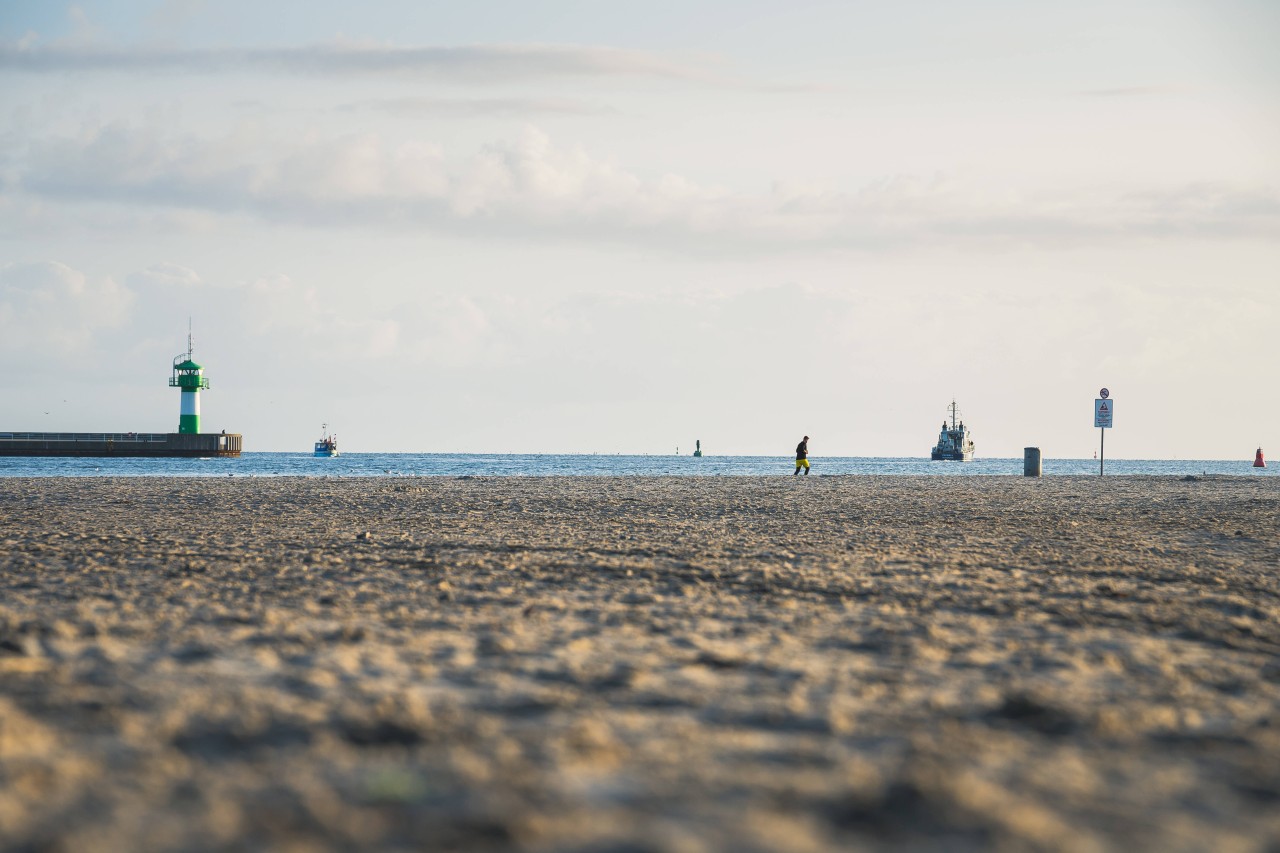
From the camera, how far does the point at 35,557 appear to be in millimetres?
11656

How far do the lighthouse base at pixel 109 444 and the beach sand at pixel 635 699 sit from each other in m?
81.2

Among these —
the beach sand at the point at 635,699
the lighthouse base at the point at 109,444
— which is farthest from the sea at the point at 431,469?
the beach sand at the point at 635,699

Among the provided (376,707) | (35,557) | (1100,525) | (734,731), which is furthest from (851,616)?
(1100,525)

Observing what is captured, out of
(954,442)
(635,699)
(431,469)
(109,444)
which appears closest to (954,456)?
(954,442)

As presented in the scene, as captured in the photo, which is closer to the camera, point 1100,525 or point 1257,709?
point 1257,709

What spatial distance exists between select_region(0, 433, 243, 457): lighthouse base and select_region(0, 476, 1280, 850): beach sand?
81158 mm

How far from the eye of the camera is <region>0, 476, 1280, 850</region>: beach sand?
11.9 ft

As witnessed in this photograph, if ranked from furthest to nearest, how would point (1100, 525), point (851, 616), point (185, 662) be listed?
point (1100, 525), point (851, 616), point (185, 662)

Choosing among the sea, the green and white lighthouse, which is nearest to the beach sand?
the sea

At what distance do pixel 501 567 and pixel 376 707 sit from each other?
598 cm

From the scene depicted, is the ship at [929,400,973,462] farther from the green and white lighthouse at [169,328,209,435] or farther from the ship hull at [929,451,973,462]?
the green and white lighthouse at [169,328,209,435]

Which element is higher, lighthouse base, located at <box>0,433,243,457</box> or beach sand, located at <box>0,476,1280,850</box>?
lighthouse base, located at <box>0,433,243,457</box>

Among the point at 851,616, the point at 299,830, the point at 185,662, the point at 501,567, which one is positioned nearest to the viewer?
the point at 299,830

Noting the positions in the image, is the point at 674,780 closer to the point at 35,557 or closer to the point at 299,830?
the point at 299,830
